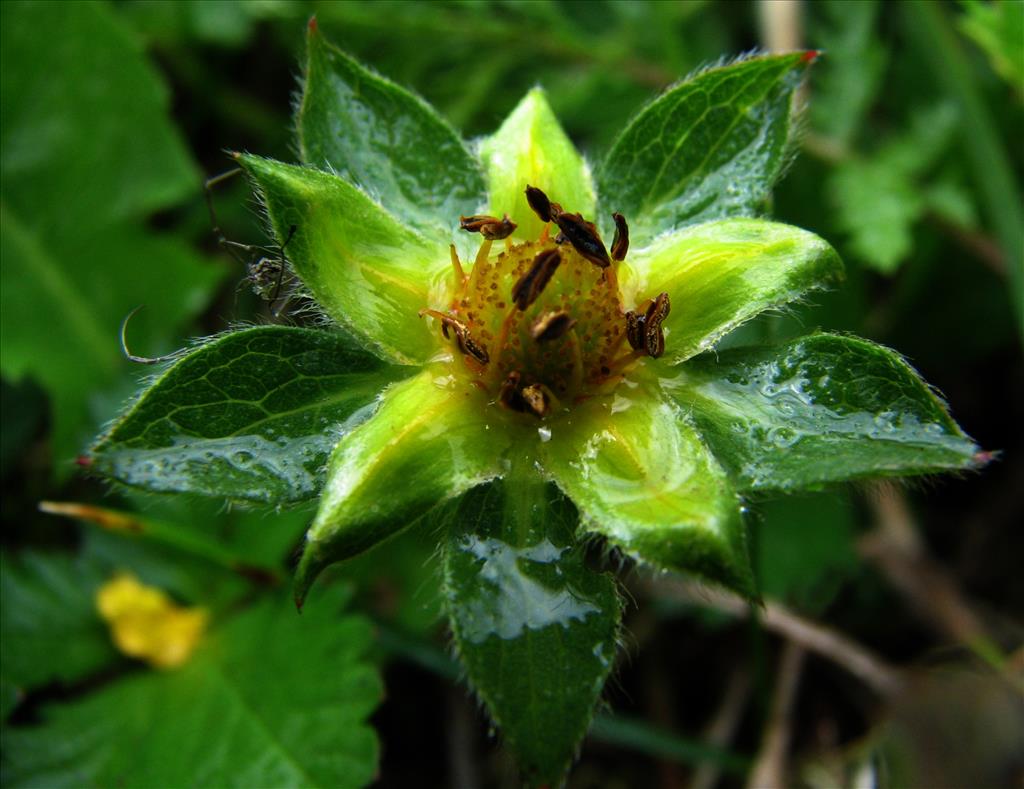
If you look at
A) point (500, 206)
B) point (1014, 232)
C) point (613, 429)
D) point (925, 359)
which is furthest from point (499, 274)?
point (925, 359)

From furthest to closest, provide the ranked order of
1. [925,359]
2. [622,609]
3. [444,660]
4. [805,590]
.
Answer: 1. [925,359]
2. [805,590]
3. [444,660]
4. [622,609]

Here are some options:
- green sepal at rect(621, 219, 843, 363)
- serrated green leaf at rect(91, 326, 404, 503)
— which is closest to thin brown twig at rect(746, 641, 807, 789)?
green sepal at rect(621, 219, 843, 363)

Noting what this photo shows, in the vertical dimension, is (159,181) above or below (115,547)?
above

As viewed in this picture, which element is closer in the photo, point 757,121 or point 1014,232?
point 757,121

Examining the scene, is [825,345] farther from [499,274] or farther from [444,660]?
[444,660]

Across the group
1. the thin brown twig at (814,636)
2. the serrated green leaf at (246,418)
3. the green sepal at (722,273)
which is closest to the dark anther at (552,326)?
the green sepal at (722,273)

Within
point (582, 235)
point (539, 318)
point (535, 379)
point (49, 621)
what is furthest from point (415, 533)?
point (582, 235)

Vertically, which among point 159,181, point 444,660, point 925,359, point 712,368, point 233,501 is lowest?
point 925,359
